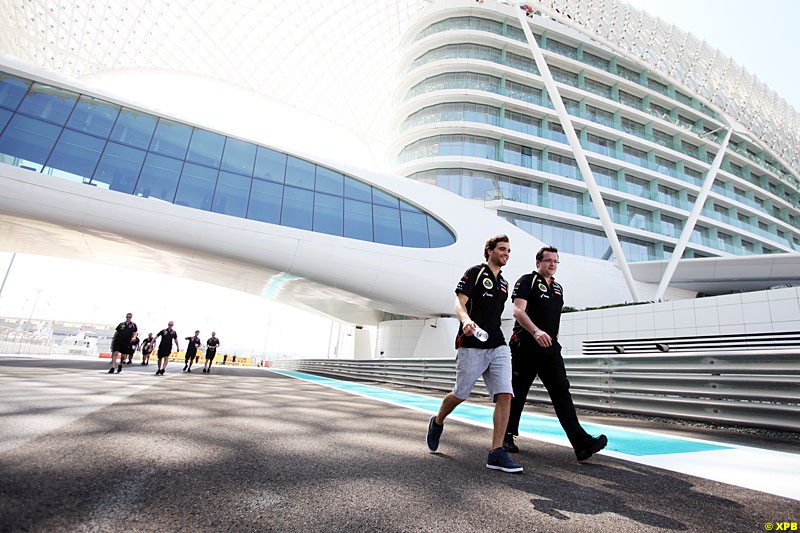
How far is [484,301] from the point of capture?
3.05 metres

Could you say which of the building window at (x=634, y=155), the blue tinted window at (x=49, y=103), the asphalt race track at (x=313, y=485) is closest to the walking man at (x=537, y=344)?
the asphalt race track at (x=313, y=485)

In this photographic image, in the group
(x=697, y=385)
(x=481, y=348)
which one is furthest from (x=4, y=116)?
(x=697, y=385)

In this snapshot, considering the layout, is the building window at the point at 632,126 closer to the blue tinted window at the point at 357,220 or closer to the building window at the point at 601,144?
the building window at the point at 601,144

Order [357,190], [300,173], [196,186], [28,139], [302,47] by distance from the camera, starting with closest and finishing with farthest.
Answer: [28,139] < [196,186] < [300,173] < [357,190] < [302,47]

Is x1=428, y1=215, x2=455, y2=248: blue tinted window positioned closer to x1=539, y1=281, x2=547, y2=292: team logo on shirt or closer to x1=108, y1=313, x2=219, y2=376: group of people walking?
x1=108, y1=313, x2=219, y2=376: group of people walking

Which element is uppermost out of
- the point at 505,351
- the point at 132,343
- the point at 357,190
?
the point at 357,190

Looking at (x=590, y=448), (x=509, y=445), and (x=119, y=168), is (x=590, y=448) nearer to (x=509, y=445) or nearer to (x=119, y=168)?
(x=509, y=445)

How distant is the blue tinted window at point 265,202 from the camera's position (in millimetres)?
15539

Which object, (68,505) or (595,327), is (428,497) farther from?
(595,327)

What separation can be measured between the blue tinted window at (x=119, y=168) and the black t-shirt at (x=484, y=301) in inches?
583

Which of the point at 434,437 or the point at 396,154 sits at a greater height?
the point at 396,154

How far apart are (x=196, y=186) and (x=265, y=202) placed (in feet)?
8.03

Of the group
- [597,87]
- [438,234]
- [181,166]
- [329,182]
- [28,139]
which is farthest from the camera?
[597,87]

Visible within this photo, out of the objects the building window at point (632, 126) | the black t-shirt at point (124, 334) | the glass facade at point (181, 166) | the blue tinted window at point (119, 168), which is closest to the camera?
the black t-shirt at point (124, 334)
